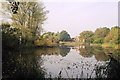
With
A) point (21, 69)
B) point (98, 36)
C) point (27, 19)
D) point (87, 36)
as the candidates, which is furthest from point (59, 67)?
point (87, 36)

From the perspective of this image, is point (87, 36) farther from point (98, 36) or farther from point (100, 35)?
point (100, 35)

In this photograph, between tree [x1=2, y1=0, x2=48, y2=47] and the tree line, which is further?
the tree line

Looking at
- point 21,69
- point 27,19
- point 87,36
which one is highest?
point 27,19

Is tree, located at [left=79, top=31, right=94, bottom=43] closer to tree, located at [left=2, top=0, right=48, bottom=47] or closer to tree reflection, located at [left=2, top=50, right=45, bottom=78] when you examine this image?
tree, located at [left=2, top=0, right=48, bottom=47]

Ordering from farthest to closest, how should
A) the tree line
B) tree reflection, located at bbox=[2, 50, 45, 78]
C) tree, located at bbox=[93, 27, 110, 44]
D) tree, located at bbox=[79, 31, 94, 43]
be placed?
tree, located at bbox=[79, 31, 94, 43]
tree, located at bbox=[93, 27, 110, 44]
the tree line
tree reflection, located at bbox=[2, 50, 45, 78]

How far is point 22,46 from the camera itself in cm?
1032

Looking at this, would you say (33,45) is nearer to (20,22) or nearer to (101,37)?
(20,22)

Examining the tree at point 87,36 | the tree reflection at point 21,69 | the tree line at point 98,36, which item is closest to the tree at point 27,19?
the tree reflection at point 21,69

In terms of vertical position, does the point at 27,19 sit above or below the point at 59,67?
above

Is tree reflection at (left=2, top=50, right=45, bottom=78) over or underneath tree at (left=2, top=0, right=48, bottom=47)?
underneath

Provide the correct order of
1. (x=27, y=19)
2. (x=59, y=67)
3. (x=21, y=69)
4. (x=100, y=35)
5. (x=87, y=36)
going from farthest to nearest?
(x=87, y=36), (x=100, y=35), (x=27, y=19), (x=59, y=67), (x=21, y=69)

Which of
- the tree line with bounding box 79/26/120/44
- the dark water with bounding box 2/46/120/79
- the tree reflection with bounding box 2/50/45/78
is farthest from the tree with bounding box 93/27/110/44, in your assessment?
the tree reflection with bounding box 2/50/45/78

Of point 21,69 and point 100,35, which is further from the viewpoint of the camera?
point 100,35

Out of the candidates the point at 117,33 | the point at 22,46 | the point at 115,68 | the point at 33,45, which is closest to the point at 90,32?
the point at 117,33
